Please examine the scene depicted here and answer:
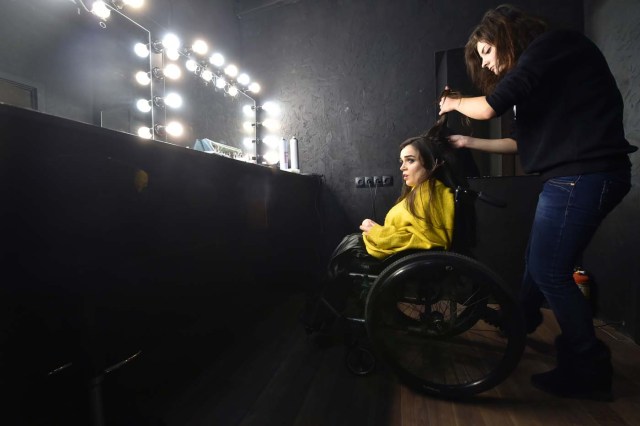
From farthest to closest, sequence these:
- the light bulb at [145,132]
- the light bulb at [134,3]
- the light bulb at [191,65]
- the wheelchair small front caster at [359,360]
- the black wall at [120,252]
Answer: the light bulb at [191,65] → the light bulb at [145,132] → the light bulb at [134,3] → the wheelchair small front caster at [359,360] → the black wall at [120,252]

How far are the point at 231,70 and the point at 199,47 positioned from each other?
0.36 metres

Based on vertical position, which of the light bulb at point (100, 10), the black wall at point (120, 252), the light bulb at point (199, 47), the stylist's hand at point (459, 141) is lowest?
the black wall at point (120, 252)

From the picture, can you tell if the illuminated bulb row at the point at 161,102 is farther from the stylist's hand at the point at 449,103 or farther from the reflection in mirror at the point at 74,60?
the stylist's hand at the point at 449,103

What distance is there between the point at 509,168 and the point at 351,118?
58.0 inches

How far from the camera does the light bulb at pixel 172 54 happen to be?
6.41 ft

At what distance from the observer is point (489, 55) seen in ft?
3.46

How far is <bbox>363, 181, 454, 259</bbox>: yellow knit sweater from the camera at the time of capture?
3.51 feet

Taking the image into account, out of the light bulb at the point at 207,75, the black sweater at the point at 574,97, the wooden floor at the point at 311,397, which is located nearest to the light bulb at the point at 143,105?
the light bulb at the point at 207,75

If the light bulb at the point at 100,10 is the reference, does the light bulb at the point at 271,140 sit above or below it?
below

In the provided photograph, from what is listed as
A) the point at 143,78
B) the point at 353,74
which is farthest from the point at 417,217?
the point at 353,74

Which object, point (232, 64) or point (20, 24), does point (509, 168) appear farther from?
point (20, 24)

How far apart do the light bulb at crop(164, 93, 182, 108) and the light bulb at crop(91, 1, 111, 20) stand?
0.50m

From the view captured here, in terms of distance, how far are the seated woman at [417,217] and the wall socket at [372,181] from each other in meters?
1.23

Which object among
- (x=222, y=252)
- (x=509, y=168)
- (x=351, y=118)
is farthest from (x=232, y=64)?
(x=509, y=168)
